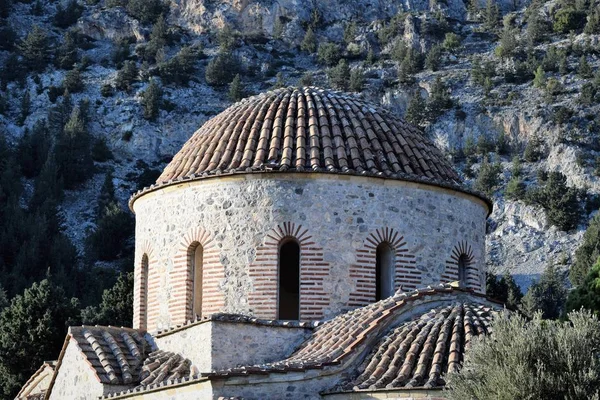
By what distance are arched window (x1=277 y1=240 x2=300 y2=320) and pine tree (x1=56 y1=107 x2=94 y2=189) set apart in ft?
191

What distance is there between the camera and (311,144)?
20.8m

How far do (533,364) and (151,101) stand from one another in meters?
71.9

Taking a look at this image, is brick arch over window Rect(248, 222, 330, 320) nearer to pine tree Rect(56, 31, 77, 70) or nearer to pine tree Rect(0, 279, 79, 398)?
pine tree Rect(0, 279, 79, 398)

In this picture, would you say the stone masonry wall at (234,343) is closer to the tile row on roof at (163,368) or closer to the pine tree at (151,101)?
the tile row on roof at (163,368)

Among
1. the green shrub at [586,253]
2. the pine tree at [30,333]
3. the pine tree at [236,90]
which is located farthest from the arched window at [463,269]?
the pine tree at [236,90]

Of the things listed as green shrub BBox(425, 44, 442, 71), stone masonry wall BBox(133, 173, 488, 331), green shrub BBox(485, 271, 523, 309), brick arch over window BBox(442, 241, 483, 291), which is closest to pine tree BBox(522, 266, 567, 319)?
green shrub BBox(485, 271, 523, 309)

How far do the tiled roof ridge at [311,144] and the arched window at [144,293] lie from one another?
1.55 metres

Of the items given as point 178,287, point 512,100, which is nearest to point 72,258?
point 512,100

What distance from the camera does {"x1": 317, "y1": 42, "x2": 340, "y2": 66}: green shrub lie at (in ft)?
309

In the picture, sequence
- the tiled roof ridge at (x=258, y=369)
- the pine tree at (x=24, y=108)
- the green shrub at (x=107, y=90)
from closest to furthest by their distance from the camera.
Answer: the tiled roof ridge at (x=258, y=369)
the pine tree at (x=24, y=108)
the green shrub at (x=107, y=90)

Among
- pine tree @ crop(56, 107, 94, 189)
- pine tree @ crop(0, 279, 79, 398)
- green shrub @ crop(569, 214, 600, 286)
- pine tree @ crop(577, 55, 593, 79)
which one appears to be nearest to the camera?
pine tree @ crop(0, 279, 79, 398)

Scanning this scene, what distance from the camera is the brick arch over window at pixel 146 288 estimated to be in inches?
854

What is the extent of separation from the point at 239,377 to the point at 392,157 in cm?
674

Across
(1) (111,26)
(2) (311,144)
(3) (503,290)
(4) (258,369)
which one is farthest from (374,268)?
(1) (111,26)
